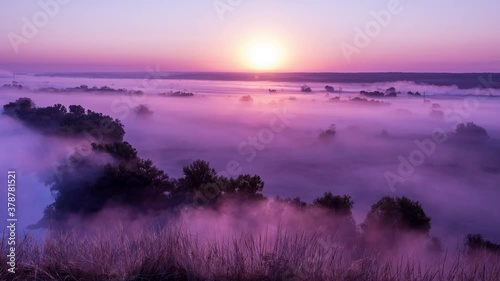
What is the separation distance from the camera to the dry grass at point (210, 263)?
4508mm

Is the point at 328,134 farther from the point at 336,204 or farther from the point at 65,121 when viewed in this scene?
the point at 336,204

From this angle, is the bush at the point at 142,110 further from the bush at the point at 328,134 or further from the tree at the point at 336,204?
the tree at the point at 336,204

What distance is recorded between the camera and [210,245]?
4969 millimetres

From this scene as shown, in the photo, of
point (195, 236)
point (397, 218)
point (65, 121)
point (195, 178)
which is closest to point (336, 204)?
point (397, 218)

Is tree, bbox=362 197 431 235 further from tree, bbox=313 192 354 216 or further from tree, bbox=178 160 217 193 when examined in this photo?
tree, bbox=178 160 217 193

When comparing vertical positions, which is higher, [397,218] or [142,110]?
[142,110]

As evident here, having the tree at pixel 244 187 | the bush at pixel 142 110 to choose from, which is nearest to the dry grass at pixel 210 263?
the tree at pixel 244 187

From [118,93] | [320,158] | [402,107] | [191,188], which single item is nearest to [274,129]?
[320,158]

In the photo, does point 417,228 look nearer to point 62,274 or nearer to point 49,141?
point 62,274

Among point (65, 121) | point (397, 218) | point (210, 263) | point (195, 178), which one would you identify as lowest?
point (397, 218)

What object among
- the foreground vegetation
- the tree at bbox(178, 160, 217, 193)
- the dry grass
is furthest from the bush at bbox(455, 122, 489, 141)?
the dry grass

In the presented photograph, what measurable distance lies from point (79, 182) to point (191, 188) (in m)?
4.53

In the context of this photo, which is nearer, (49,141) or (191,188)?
(191,188)

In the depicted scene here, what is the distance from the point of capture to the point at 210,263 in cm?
463
